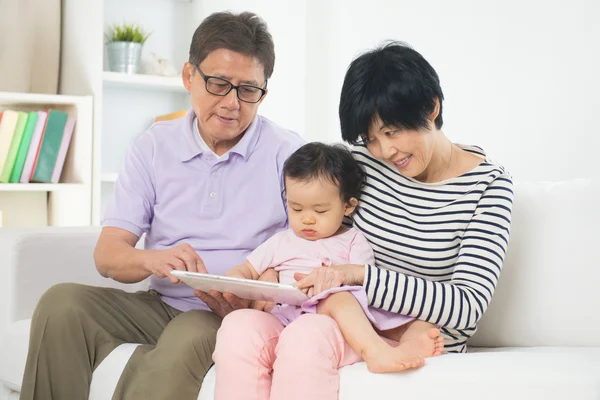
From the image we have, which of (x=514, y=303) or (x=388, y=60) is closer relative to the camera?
(x=388, y=60)

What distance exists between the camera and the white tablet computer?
1.35 m

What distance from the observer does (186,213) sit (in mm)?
1897

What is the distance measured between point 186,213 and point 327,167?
0.44 meters

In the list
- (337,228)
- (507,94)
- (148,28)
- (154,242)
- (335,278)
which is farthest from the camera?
(148,28)

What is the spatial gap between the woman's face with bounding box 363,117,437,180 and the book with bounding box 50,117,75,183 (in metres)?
1.91

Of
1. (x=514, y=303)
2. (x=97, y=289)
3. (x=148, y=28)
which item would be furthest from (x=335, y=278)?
(x=148, y=28)

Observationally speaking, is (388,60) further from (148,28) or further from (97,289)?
(148,28)

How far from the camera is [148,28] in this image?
144 inches

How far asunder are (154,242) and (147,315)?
21cm

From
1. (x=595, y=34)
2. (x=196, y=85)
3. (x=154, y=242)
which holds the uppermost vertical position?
(x=595, y=34)

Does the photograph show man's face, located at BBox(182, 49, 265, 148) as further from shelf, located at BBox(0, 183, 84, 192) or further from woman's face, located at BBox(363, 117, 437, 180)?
shelf, located at BBox(0, 183, 84, 192)

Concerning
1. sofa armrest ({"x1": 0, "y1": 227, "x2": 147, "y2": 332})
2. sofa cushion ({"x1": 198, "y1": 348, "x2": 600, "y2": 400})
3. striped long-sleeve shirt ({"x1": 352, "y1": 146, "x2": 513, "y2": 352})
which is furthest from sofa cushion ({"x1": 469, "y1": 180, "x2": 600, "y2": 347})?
sofa armrest ({"x1": 0, "y1": 227, "x2": 147, "y2": 332})

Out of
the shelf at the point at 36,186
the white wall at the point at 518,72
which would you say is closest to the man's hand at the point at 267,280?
the white wall at the point at 518,72

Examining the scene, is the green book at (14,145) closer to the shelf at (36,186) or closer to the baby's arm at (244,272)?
the shelf at (36,186)
